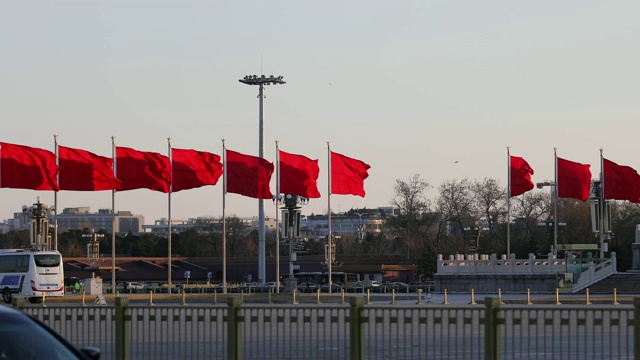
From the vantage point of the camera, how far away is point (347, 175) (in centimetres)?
6944

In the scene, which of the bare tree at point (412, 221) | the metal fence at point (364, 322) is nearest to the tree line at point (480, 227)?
the bare tree at point (412, 221)

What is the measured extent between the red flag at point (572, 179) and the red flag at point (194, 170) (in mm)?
21571

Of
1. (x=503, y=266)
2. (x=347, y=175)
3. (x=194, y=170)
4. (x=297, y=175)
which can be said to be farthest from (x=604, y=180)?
(x=194, y=170)

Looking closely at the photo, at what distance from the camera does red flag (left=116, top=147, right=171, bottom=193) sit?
2596 inches

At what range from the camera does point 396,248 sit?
15350 centimetres

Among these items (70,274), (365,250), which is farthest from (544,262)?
(365,250)

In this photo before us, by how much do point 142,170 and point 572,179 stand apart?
2674cm

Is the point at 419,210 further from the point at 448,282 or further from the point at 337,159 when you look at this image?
the point at 337,159

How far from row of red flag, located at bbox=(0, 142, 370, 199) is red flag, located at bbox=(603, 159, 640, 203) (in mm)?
16185

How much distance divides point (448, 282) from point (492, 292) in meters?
4.00

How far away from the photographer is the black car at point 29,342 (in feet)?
38.1

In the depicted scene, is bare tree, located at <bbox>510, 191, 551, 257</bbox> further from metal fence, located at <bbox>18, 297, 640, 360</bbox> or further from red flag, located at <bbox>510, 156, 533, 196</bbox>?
metal fence, located at <bbox>18, 297, 640, 360</bbox>

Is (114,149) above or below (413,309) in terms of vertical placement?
above

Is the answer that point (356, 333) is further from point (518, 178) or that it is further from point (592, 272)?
point (592, 272)
